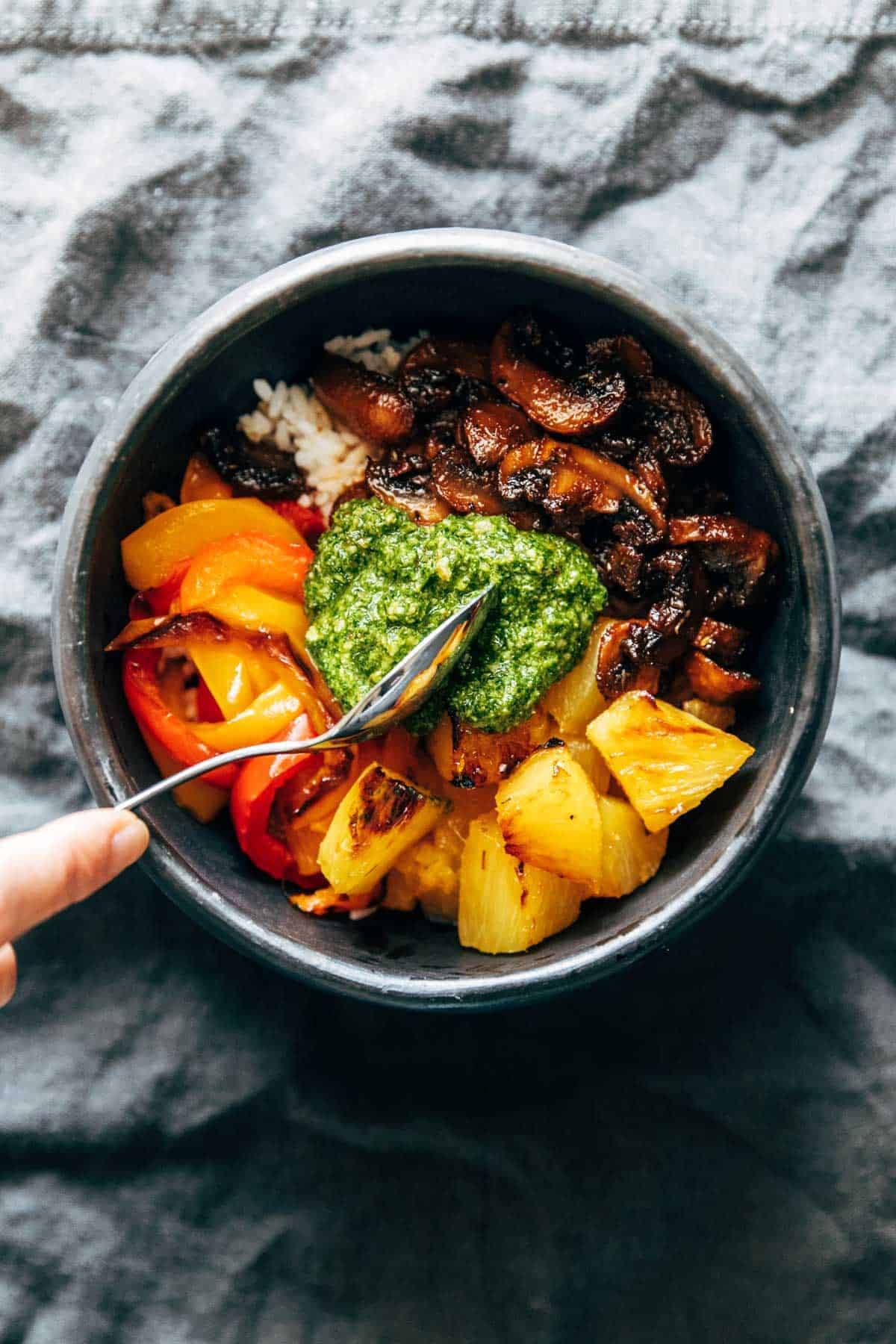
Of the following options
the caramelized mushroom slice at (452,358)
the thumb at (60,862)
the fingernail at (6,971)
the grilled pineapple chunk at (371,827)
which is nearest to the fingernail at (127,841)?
the thumb at (60,862)

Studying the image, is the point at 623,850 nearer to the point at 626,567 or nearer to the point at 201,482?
the point at 626,567

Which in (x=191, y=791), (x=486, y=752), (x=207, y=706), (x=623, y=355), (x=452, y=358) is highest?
(x=623, y=355)

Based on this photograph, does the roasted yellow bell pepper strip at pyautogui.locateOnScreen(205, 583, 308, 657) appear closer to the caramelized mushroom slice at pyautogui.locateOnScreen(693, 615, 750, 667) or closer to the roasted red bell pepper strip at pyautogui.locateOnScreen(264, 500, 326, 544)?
the roasted red bell pepper strip at pyautogui.locateOnScreen(264, 500, 326, 544)

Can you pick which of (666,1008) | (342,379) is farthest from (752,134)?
(666,1008)

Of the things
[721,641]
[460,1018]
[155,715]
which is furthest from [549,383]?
[460,1018]

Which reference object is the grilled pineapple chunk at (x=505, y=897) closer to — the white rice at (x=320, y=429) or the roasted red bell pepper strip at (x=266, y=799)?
the roasted red bell pepper strip at (x=266, y=799)

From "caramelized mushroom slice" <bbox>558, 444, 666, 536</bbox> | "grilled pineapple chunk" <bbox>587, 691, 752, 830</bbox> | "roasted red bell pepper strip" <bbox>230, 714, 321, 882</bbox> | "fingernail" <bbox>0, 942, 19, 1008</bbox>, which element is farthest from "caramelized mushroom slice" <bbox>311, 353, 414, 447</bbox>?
"fingernail" <bbox>0, 942, 19, 1008</bbox>

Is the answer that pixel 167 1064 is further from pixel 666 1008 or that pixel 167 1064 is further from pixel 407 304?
pixel 407 304
